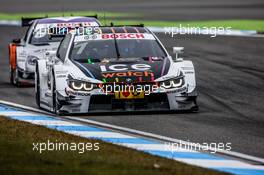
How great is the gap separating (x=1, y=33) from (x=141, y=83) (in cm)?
2056

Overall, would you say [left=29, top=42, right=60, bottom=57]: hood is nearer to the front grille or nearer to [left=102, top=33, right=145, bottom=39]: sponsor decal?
[left=102, top=33, right=145, bottom=39]: sponsor decal

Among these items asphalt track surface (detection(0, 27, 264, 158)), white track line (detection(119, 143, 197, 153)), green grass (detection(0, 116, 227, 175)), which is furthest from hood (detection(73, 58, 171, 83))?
white track line (detection(119, 143, 197, 153))

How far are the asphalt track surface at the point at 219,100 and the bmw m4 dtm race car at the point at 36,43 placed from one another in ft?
1.25

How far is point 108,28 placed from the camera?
16.5 m

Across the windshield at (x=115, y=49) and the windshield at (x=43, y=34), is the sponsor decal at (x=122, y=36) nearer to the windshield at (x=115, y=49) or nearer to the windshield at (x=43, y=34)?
the windshield at (x=115, y=49)

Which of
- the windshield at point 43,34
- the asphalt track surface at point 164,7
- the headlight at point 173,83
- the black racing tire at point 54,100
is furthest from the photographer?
the asphalt track surface at point 164,7

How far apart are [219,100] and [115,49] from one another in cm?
205

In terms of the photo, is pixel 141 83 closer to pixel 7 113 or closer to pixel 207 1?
pixel 7 113

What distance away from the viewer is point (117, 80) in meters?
14.6

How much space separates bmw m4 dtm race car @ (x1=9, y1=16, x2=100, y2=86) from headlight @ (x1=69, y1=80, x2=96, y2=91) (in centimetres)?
530

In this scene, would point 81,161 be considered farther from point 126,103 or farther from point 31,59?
point 31,59

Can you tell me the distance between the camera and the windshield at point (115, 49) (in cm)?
1579

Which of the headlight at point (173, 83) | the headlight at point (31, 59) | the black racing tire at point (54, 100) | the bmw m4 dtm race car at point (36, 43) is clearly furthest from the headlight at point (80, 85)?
the headlight at point (31, 59)

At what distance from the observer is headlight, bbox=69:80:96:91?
14695 mm
